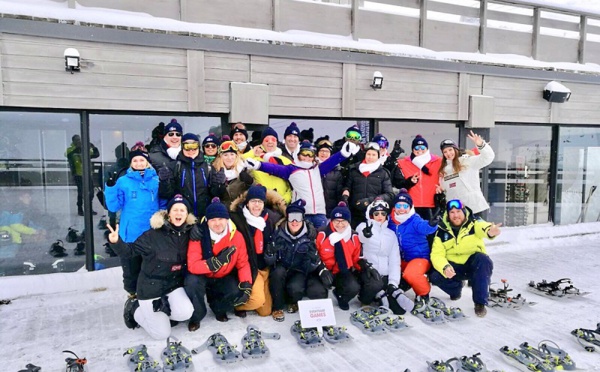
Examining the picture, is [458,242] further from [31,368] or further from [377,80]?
[31,368]

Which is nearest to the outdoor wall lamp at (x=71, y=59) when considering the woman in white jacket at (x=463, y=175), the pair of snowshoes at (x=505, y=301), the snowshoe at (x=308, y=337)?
the snowshoe at (x=308, y=337)

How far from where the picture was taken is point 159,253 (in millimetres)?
3773

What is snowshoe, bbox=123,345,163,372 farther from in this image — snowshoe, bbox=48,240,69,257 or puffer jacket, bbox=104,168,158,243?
snowshoe, bbox=48,240,69,257

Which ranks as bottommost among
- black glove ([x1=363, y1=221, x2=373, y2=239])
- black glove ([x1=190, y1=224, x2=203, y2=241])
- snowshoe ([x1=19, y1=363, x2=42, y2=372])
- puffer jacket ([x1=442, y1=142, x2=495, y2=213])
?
snowshoe ([x1=19, y1=363, x2=42, y2=372])

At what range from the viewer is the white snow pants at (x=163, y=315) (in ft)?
12.1

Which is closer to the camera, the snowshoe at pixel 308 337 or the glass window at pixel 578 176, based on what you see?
the snowshoe at pixel 308 337

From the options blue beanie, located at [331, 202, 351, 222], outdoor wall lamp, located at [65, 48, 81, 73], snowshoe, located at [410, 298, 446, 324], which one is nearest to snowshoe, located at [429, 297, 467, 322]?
snowshoe, located at [410, 298, 446, 324]

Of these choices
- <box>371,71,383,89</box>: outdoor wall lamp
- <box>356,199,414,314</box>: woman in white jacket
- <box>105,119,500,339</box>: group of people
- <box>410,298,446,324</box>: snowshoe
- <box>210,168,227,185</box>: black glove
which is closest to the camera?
<box>105,119,500,339</box>: group of people

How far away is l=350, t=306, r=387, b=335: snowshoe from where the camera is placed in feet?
12.6

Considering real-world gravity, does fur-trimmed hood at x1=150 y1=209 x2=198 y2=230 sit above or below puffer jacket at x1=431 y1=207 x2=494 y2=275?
above

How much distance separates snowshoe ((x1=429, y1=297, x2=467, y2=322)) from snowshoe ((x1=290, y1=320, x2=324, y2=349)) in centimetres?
146

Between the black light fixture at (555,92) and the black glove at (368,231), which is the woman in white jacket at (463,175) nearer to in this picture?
the black glove at (368,231)

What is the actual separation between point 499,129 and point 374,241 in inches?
217

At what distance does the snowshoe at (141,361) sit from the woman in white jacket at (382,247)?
2.37 meters
